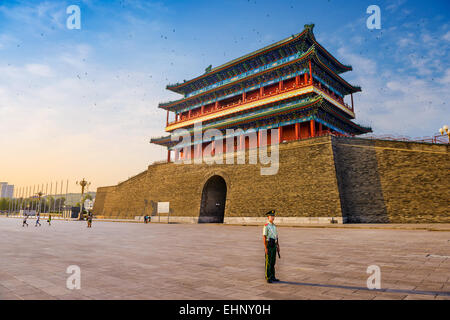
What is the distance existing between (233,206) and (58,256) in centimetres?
1827

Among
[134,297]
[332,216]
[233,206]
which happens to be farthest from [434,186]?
[134,297]

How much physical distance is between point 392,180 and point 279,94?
12778mm

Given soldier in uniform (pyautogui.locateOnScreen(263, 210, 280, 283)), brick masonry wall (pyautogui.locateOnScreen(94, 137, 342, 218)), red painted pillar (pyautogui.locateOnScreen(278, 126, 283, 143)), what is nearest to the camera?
soldier in uniform (pyautogui.locateOnScreen(263, 210, 280, 283))

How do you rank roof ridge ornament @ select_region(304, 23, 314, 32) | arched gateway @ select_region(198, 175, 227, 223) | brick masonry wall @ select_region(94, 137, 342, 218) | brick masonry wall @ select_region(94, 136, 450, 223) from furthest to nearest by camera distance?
arched gateway @ select_region(198, 175, 227, 223) < roof ridge ornament @ select_region(304, 23, 314, 32) < brick masonry wall @ select_region(94, 137, 342, 218) < brick masonry wall @ select_region(94, 136, 450, 223)

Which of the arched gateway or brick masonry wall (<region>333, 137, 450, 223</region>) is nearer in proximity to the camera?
brick masonry wall (<region>333, 137, 450, 223</region>)

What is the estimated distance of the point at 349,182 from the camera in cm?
1984

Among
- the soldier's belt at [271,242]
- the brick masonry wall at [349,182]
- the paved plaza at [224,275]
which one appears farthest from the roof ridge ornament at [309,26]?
the soldier's belt at [271,242]

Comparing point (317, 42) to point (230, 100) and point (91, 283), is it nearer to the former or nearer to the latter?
point (230, 100)

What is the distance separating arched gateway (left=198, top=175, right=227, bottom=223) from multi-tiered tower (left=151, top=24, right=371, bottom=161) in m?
4.56

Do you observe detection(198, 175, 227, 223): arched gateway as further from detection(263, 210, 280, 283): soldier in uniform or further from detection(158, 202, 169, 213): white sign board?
detection(263, 210, 280, 283): soldier in uniform

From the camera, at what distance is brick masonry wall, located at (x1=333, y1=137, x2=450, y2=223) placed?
17.0 metres

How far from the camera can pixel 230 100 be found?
33156mm

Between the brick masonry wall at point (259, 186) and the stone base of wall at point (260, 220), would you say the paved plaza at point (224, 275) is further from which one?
the brick masonry wall at point (259, 186)

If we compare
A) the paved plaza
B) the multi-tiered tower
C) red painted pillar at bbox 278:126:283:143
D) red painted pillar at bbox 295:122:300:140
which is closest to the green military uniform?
the paved plaza
